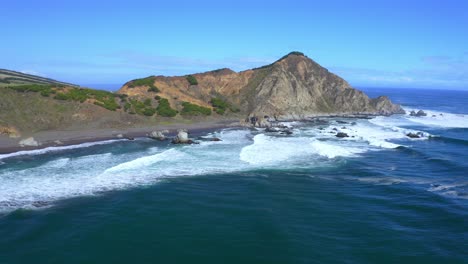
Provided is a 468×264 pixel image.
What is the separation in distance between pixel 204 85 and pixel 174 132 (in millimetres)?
41275

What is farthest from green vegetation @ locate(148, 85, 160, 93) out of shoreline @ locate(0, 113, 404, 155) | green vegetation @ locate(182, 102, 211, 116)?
shoreline @ locate(0, 113, 404, 155)

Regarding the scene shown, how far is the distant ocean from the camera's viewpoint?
941 inches

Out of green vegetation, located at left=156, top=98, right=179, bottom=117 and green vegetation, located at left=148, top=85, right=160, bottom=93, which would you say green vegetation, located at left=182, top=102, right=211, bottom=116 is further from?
green vegetation, located at left=148, top=85, right=160, bottom=93

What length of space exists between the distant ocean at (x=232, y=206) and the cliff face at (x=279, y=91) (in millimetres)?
45803

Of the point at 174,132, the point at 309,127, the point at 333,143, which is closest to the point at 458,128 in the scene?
the point at 309,127

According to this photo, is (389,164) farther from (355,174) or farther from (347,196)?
(347,196)

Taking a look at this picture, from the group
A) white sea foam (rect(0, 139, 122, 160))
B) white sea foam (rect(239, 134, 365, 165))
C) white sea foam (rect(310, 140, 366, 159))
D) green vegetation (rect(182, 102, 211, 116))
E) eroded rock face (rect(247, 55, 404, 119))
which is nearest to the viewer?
white sea foam (rect(0, 139, 122, 160))

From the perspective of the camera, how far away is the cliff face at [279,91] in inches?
3944

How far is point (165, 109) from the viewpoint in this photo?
84.8 meters

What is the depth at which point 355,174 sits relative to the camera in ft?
139

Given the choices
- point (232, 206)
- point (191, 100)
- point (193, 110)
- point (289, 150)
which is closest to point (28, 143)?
point (232, 206)

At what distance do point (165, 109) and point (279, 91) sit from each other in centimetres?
3616

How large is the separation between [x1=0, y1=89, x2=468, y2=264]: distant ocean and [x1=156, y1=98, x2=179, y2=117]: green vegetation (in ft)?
93.8

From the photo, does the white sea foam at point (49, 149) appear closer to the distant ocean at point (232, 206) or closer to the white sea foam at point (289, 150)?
the distant ocean at point (232, 206)
